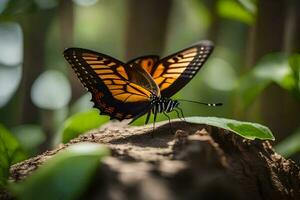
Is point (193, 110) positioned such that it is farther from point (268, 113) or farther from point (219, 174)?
point (219, 174)

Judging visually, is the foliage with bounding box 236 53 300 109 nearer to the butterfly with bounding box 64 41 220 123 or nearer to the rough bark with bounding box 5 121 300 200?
the butterfly with bounding box 64 41 220 123

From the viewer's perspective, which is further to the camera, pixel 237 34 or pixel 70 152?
pixel 237 34

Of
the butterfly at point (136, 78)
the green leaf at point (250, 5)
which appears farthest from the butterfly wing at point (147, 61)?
the green leaf at point (250, 5)

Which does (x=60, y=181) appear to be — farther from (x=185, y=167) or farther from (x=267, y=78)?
(x=267, y=78)

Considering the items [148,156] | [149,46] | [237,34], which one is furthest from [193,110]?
[148,156]

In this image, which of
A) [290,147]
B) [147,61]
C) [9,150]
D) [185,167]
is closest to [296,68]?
[290,147]

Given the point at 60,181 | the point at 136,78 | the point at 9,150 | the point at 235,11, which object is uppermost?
the point at 235,11
